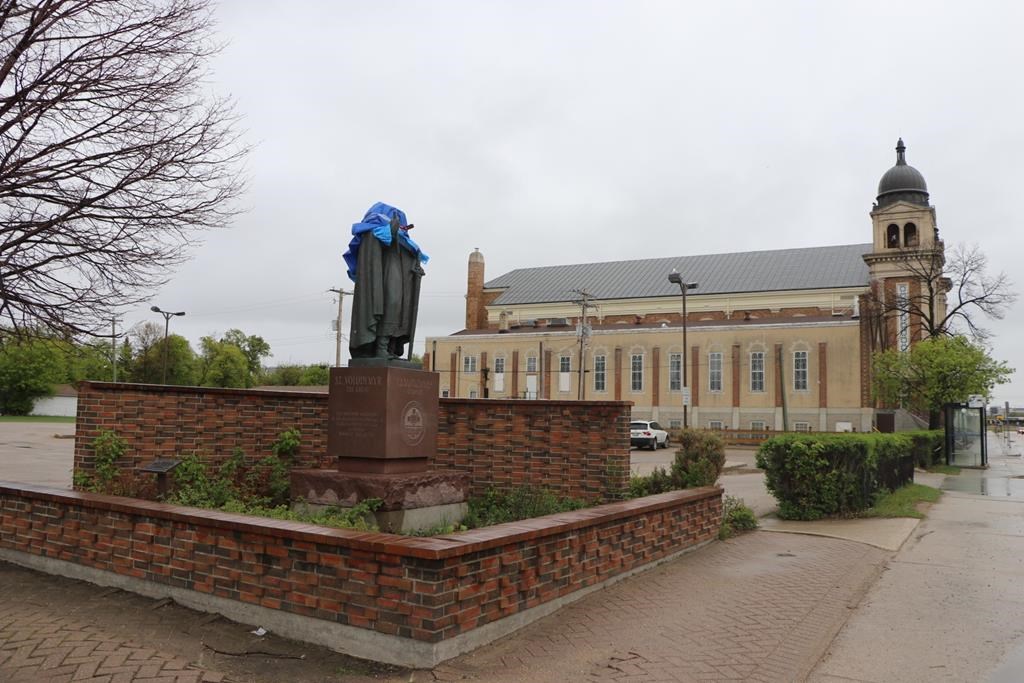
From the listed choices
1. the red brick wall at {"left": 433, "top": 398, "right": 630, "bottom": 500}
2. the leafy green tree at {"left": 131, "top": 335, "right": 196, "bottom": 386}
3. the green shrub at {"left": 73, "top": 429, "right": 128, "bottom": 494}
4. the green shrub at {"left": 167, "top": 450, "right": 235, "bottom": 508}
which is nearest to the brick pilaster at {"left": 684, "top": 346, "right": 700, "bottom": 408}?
the red brick wall at {"left": 433, "top": 398, "right": 630, "bottom": 500}

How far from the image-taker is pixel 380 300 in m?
8.69

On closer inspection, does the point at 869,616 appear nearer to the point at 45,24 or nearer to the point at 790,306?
the point at 45,24

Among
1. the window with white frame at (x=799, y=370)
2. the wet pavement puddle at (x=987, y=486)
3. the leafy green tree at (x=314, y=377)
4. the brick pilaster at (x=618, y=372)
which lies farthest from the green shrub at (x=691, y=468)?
the leafy green tree at (x=314, y=377)

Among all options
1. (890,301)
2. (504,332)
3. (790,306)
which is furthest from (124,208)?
(790,306)

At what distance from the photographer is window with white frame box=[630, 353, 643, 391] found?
2130 inches

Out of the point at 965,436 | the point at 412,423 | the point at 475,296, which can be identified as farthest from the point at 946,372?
the point at 475,296

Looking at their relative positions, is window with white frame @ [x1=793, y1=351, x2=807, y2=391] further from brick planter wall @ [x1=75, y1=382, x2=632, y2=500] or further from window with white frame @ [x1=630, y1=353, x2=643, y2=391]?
A: brick planter wall @ [x1=75, y1=382, x2=632, y2=500]

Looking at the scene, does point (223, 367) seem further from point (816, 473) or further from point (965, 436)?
point (816, 473)

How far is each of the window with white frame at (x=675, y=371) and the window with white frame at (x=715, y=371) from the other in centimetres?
200

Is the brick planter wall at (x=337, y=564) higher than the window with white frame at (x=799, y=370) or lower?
lower

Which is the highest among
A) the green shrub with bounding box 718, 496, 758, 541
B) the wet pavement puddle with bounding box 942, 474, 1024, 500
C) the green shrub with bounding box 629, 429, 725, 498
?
the green shrub with bounding box 629, 429, 725, 498

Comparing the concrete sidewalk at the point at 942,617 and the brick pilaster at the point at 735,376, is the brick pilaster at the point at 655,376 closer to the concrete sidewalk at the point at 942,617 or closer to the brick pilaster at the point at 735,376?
the brick pilaster at the point at 735,376

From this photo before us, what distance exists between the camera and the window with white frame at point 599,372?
5569 centimetres

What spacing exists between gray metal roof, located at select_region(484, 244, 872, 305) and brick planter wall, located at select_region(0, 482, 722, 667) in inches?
2217
